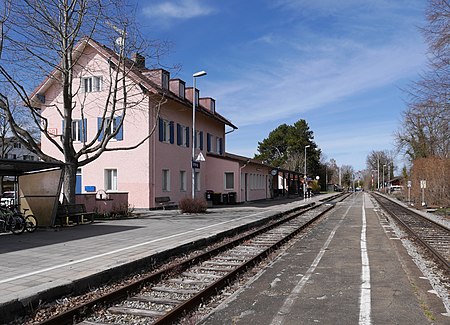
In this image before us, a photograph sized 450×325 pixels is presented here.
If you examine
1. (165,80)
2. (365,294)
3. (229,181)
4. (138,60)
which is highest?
(165,80)

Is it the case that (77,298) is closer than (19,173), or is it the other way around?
(77,298)

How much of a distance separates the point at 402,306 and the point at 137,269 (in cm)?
502

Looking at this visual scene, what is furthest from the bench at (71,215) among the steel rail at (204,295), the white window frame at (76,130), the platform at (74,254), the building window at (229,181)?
the building window at (229,181)

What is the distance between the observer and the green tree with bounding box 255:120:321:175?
78.6 m

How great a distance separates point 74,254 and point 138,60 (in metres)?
13.7

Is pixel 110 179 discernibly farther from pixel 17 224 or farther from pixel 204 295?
pixel 204 295

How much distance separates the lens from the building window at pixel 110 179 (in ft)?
89.5

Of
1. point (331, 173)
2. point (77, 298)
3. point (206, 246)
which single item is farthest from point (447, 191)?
point (331, 173)

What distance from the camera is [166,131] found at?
27984 mm

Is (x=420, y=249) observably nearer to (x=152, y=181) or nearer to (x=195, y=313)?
(x=195, y=313)

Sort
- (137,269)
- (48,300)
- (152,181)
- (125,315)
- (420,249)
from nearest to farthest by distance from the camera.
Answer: (125,315), (48,300), (137,269), (420,249), (152,181)

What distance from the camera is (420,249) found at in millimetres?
11891

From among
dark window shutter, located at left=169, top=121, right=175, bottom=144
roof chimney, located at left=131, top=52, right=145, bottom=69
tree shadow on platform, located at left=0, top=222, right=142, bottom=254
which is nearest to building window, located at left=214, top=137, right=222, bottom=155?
dark window shutter, located at left=169, top=121, right=175, bottom=144

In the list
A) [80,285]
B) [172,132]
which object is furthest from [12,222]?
[172,132]
